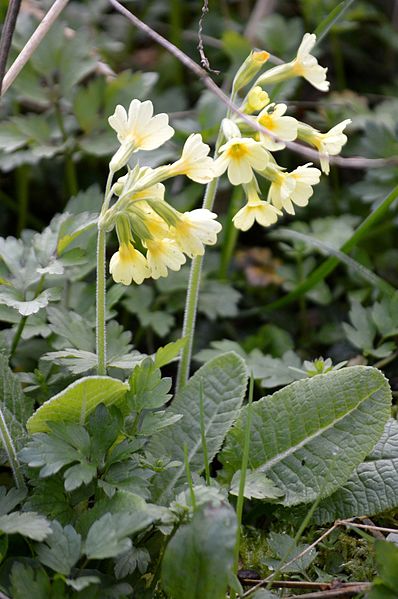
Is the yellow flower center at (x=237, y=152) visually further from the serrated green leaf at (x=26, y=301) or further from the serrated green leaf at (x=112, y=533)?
the serrated green leaf at (x=112, y=533)

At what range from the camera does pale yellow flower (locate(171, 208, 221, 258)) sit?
1736 millimetres

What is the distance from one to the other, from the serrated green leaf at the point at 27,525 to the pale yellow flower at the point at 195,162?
778 millimetres

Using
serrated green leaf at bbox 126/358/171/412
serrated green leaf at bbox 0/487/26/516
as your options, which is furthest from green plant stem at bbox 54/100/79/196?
serrated green leaf at bbox 0/487/26/516

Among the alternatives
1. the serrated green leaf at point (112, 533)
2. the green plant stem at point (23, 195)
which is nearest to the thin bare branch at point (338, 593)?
the serrated green leaf at point (112, 533)

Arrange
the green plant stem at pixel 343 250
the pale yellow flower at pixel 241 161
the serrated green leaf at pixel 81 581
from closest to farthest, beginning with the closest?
the serrated green leaf at pixel 81 581 → the pale yellow flower at pixel 241 161 → the green plant stem at pixel 343 250

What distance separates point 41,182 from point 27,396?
152cm

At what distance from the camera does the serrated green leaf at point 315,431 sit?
6.19 ft

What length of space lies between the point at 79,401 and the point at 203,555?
0.43 metres

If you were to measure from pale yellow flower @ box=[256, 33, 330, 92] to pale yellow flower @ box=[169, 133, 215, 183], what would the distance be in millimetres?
295

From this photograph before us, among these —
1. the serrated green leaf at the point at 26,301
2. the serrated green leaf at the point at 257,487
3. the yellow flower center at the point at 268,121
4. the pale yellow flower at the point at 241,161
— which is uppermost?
the yellow flower center at the point at 268,121

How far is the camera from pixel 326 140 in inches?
74.2

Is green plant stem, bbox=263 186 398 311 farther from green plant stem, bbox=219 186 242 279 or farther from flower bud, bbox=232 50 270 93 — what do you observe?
flower bud, bbox=232 50 270 93

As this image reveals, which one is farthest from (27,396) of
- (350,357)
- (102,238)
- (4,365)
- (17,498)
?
(350,357)

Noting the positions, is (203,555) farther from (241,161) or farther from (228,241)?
(228,241)
